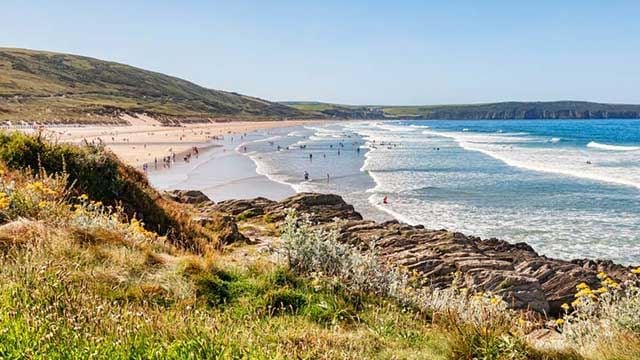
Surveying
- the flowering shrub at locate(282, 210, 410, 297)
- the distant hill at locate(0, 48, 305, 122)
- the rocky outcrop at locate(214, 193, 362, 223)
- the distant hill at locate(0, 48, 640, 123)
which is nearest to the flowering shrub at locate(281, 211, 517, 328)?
the flowering shrub at locate(282, 210, 410, 297)

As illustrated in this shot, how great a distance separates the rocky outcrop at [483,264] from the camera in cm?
1264

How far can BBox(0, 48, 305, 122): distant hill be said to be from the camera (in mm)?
100312

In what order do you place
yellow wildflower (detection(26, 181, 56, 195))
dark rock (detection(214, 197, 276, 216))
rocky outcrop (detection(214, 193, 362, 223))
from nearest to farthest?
yellow wildflower (detection(26, 181, 56, 195)) < rocky outcrop (detection(214, 193, 362, 223)) < dark rock (detection(214, 197, 276, 216))

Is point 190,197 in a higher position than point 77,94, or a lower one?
lower

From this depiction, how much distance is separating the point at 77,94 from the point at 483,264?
14285 cm

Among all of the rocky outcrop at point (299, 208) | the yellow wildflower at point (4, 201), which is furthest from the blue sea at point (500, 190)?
the yellow wildflower at point (4, 201)

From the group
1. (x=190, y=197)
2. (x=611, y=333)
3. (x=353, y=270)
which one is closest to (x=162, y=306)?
(x=353, y=270)

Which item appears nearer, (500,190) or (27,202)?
(27,202)

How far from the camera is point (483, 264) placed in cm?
1420

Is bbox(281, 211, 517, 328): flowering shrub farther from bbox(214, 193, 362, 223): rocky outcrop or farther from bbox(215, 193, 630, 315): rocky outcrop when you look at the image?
bbox(214, 193, 362, 223): rocky outcrop

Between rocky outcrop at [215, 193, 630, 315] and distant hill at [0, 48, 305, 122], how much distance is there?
240ft

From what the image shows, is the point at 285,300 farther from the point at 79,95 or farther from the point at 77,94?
the point at 77,94

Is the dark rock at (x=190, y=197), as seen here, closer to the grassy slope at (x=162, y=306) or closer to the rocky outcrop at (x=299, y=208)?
the rocky outcrop at (x=299, y=208)

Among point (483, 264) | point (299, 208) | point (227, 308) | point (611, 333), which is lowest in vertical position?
point (483, 264)
